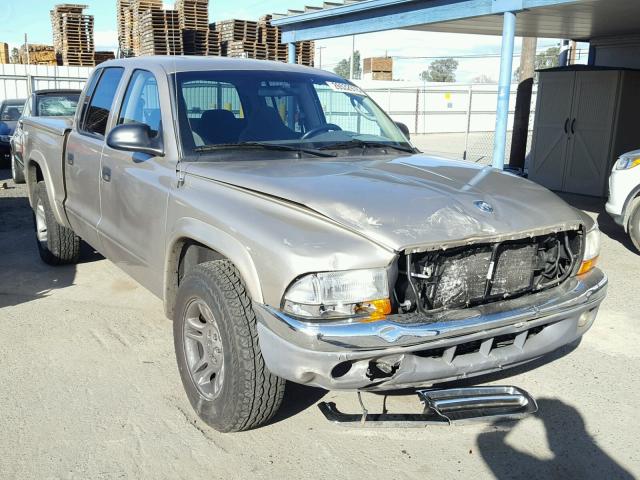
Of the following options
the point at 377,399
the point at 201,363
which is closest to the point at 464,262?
the point at 377,399

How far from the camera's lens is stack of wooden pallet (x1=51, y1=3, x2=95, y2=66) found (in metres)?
21.8

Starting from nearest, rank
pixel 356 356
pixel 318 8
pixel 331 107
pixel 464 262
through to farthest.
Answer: pixel 356 356 → pixel 464 262 → pixel 331 107 → pixel 318 8

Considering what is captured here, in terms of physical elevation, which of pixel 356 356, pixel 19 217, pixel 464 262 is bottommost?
pixel 19 217

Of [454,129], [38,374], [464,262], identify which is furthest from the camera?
[454,129]

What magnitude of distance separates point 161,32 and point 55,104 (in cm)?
937

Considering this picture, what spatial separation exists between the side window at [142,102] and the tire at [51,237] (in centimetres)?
205

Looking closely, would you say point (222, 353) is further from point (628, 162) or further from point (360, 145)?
point (628, 162)

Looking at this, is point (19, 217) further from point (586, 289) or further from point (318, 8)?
point (586, 289)

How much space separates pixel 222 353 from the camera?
124 inches

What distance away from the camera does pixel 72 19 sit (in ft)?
71.7

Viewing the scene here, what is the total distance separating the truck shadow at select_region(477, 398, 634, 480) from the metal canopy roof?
19.9 feet

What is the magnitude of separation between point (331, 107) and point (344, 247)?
2.36 metres

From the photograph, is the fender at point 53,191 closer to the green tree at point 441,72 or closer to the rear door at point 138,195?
the rear door at point 138,195

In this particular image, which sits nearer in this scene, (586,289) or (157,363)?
(586,289)
